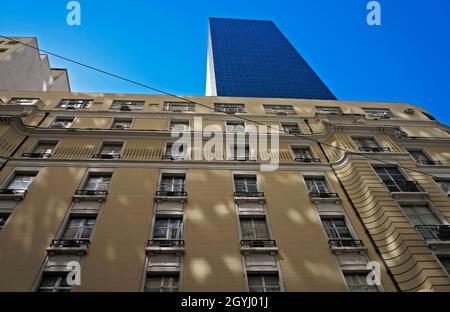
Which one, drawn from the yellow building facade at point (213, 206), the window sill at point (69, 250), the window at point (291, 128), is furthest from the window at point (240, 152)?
the window sill at point (69, 250)

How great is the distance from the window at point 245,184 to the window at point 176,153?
3812 millimetres

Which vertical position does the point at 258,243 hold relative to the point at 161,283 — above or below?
above

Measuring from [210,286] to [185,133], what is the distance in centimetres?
1155

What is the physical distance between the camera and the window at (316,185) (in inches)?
652

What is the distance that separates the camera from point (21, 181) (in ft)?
51.8

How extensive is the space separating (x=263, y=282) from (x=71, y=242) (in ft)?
27.2

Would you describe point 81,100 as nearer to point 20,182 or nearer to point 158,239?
point 20,182

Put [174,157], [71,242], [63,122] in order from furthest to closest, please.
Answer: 1. [63,122]
2. [174,157]
3. [71,242]

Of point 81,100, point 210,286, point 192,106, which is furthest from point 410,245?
point 81,100

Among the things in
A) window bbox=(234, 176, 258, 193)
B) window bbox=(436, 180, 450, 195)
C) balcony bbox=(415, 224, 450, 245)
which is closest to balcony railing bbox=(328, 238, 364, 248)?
balcony bbox=(415, 224, 450, 245)

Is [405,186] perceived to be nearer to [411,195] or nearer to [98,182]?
[411,195]

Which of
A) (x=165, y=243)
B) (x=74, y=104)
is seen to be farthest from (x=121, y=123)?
(x=165, y=243)

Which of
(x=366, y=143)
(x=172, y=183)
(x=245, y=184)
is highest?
(x=366, y=143)

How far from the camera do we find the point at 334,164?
17.8m
